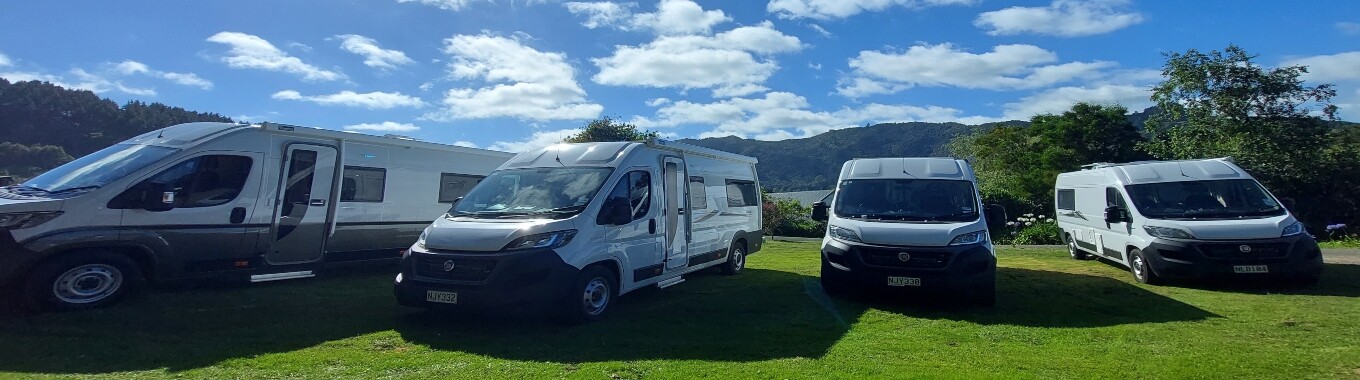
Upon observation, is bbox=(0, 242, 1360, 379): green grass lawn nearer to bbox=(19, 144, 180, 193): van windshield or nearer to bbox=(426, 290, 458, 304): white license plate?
bbox=(426, 290, 458, 304): white license plate

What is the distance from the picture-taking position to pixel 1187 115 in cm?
2194

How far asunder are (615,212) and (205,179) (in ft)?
17.5

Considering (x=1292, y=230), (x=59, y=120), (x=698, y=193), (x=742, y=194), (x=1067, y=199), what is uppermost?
(x=59, y=120)

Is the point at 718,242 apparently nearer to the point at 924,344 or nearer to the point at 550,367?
the point at 924,344

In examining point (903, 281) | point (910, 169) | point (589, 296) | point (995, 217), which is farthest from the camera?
point (910, 169)

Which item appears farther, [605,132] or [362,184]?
[605,132]

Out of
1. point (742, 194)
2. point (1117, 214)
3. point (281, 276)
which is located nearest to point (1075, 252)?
point (1117, 214)

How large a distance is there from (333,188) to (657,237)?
4.90 metres

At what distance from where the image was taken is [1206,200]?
991 cm

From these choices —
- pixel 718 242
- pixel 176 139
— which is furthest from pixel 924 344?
pixel 176 139

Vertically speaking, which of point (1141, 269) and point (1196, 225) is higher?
point (1196, 225)

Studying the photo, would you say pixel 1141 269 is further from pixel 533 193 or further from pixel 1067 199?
pixel 533 193

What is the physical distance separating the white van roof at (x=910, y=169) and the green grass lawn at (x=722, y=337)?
1729 mm

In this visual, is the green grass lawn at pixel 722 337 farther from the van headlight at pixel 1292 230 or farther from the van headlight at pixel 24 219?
the van headlight at pixel 24 219
